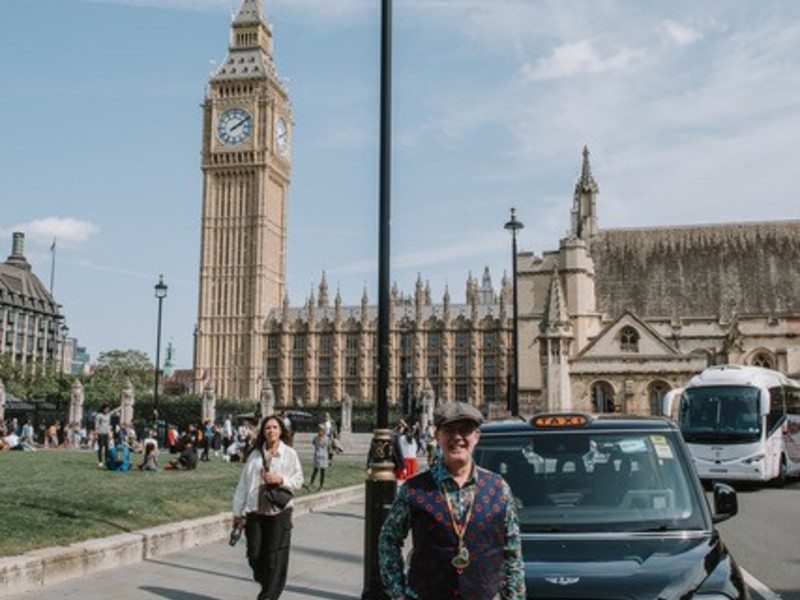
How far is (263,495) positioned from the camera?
24.7ft

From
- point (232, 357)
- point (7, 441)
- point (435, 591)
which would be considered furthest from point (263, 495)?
point (232, 357)

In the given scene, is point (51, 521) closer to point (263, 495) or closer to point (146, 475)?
point (263, 495)

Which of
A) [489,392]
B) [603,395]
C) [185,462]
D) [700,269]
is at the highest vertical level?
[700,269]

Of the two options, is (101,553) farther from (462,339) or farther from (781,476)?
(462,339)

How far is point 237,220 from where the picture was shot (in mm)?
108562

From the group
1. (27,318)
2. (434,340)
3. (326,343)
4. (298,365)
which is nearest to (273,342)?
(298,365)

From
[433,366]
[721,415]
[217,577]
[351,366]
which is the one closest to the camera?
[217,577]

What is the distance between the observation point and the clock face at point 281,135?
109375mm

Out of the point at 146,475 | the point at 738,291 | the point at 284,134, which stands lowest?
the point at 146,475

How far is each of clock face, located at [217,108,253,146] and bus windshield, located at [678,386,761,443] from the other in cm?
9029

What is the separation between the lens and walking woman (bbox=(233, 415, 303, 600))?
7.52 metres

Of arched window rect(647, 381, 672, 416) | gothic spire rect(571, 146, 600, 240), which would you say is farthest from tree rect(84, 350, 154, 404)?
arched window rect(647, 381, 672, 416)

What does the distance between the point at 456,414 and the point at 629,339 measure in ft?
155

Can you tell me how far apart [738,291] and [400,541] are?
56.8m
